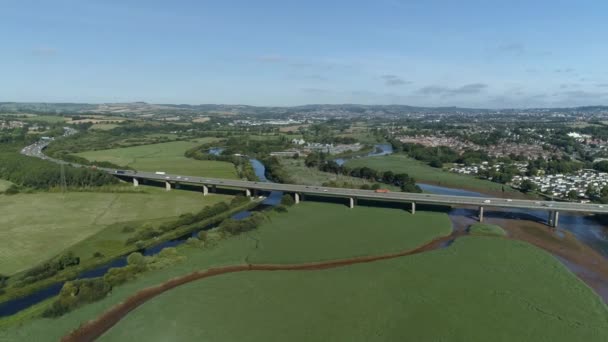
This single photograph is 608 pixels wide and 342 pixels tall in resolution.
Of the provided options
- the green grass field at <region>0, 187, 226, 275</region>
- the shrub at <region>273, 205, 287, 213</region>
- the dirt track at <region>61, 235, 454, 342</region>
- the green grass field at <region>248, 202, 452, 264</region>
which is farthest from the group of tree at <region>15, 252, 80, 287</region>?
the shrub at <region>273, 205, 287, 213</region>

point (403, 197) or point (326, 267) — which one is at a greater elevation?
point (403, 197)

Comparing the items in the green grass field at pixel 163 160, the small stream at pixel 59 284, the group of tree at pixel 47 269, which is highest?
the green grass field at pixel 163 160

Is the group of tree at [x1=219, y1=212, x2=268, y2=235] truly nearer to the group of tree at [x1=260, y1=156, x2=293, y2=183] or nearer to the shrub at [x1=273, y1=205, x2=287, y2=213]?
the shrub at [x1=273, y1=205, x2=287, y2=213]

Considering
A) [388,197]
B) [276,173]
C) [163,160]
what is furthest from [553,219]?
[163,160]

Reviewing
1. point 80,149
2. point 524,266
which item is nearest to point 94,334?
point 524,266

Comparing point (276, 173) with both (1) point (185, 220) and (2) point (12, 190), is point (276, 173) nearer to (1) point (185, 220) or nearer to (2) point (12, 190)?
(1) point (185, 220)

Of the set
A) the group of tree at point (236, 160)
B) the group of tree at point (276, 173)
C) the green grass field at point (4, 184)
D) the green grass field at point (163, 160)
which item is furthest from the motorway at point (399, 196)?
the green grass field at point (4, 184)

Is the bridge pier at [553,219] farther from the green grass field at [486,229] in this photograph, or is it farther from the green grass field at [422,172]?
the green grass field at [422,172]
